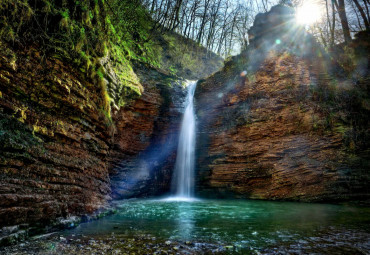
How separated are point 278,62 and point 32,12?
11344 millimetres

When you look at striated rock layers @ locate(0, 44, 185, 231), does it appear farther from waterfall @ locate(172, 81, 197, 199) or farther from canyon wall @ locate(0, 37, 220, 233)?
Result: waterfall @ locate(172, 81, 197, 199)

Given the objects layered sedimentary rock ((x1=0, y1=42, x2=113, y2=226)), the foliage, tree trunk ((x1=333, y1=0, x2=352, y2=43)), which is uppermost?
tree trunk ((x1=333, y1=0, x2=352, y2=43))

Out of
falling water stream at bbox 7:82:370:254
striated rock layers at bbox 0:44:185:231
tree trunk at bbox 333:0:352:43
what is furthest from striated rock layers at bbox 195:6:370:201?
striated rock layers at bbox 0:44:185:231

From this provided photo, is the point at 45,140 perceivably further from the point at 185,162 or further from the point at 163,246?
the point at 185,162

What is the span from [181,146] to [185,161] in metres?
1.01

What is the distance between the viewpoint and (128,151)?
11.6 meters

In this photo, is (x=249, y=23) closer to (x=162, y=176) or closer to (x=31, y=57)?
(x=162, y=176)

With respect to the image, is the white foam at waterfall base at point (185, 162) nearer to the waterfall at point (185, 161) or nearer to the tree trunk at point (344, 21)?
the waterfall at point (185, 161)

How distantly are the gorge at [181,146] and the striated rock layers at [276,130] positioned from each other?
0.06 m

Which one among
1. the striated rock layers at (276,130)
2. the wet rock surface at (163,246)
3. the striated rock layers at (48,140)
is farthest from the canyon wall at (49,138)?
the striated rock layers at (276,130)

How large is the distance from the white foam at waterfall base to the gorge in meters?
0.07

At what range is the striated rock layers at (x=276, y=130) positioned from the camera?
898 centimetres

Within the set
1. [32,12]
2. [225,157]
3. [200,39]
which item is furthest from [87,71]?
[200,39]

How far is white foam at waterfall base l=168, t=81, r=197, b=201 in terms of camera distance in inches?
486
